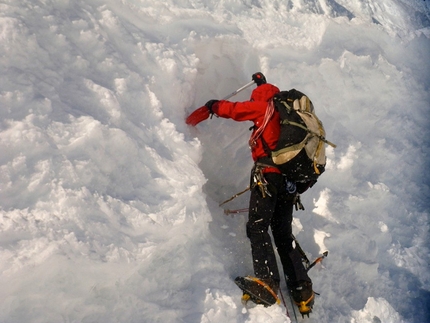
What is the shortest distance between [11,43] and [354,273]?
428cm

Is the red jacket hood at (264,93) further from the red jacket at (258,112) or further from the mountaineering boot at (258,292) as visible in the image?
the mountaineering boot at (258,292)

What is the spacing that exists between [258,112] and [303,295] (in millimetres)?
1864

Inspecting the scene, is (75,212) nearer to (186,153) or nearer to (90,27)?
(186,153)

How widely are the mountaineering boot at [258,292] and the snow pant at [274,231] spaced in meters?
0.14

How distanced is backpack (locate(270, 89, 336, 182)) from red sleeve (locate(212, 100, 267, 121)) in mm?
193

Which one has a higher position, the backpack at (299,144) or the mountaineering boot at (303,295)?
the backpack at (299,144)

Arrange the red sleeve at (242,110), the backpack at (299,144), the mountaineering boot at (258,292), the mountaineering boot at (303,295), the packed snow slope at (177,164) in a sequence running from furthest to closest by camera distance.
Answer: the red sleeve at (242,110) → the mountaineering boot at (303,295) → the backpack at (299,144) → the mountaineering boot at (258,292) → the packed snow slope at (177,164)

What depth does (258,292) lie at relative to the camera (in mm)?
3701

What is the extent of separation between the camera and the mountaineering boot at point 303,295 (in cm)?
400

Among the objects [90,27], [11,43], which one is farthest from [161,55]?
[11,43]

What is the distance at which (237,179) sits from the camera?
541 cm

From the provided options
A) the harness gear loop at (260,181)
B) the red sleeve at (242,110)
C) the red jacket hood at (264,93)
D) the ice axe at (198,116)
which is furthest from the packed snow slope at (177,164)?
the red jacket hood at (264,93)

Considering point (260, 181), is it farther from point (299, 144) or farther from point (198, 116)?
point (198, 116)

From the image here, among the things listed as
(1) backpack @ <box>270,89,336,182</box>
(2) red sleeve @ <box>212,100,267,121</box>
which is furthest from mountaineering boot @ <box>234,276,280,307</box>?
(2) red sleeve @ <box>212,100,267,121</box>
